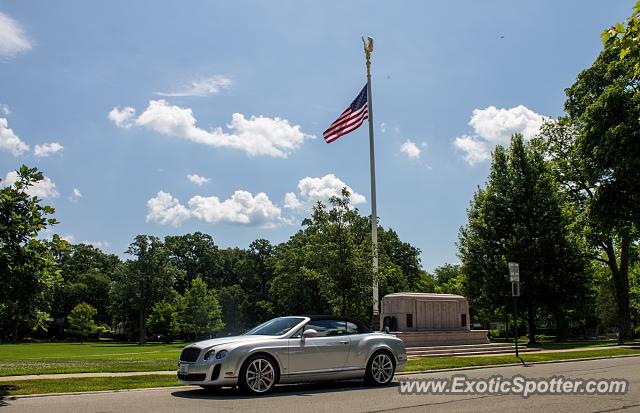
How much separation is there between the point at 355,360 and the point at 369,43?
68.6 feet

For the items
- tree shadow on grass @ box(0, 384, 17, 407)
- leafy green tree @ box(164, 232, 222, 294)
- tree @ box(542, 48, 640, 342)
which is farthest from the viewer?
leafy green tree @ box(164, 232, 222, 294)

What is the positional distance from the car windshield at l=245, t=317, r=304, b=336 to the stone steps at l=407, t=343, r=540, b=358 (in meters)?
10.3

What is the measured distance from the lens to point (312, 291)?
63.7 meters

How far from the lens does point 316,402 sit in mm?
9742

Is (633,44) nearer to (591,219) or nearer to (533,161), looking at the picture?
(591,219)

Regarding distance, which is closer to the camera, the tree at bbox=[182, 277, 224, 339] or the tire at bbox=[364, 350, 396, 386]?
the tire at bbox=[364, 350, 396, 386]

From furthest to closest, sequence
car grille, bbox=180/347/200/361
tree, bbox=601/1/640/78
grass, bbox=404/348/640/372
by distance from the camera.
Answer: grass, bbox=404/348/640/372 < car grille, bbox=180/347/200/361 < tree, bbox=601/1/640/78

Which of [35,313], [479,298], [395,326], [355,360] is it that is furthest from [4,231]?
[479,298]

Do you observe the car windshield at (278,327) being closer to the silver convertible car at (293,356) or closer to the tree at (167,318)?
the silver convertible car at (293,356)

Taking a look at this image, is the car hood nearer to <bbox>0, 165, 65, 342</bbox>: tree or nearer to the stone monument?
<bbox>0, 165, 65, 342</bbox>: tree

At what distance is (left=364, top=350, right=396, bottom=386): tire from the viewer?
12.3 meters

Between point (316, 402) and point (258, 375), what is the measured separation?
1.41m

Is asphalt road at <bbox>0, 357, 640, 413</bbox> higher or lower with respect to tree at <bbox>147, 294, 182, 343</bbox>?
lower

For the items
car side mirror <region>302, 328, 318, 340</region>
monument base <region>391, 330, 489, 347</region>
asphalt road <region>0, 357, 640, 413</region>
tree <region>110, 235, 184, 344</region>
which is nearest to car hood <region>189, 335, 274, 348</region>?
car side mirror <region>302, 328, 318, 340</region>
